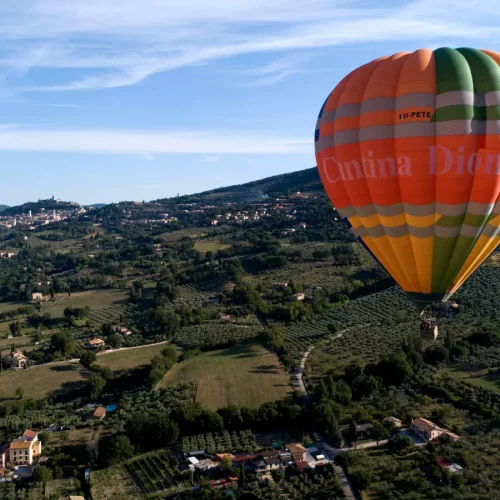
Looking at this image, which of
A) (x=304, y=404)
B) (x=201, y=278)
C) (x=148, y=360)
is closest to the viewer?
(x=304, y=404)

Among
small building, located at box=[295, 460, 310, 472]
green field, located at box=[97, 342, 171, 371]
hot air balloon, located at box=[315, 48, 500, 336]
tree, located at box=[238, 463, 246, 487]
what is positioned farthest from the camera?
green field, located at box=[97, 342, 171, 371]

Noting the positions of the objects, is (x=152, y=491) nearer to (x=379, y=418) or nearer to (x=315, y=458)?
(x=315, y=458)

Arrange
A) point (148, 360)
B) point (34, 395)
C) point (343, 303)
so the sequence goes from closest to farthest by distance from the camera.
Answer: point (34, 395), point (148, 360), point (343, 303)

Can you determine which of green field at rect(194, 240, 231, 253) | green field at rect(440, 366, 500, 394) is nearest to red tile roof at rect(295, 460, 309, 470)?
green field at rect(440, 366, 500, 394)

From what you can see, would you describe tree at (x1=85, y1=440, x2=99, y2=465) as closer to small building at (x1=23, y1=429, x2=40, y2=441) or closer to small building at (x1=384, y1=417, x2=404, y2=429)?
small building at (x1=23, y1=429, x2=40, y2=441)

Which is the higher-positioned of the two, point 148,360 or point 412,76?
point 412,76

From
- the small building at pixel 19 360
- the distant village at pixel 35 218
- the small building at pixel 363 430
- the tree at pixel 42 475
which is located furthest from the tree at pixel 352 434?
the distant village at pixel 35 218

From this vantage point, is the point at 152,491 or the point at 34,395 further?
the point at 34,395

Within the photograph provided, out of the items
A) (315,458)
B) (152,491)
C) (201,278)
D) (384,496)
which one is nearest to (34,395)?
(152,491)
